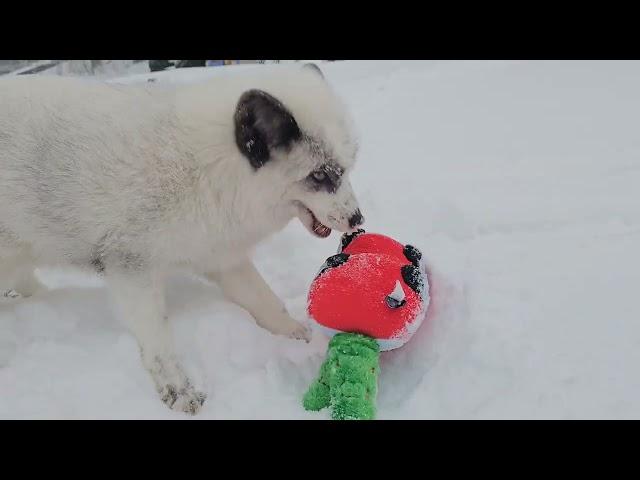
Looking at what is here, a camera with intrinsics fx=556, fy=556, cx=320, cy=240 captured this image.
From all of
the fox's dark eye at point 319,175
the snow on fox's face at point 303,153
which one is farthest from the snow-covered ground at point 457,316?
the fox's dark eye at point 319,175

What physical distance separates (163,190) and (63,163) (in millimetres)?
429

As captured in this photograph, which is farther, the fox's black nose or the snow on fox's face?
the fox's black nose

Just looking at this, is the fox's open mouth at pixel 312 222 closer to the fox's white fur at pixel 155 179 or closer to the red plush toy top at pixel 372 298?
the fox's white fur at pixel 155 179

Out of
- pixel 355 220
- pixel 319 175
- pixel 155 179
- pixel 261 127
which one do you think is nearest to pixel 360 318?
pixel 355 220

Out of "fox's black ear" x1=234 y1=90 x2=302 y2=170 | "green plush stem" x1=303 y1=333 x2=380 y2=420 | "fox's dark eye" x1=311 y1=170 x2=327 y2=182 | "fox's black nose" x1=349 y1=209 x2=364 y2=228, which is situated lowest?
"green plush stem" x1=303 y1=333 x2=380 y2=420

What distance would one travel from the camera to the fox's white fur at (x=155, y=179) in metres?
2.21

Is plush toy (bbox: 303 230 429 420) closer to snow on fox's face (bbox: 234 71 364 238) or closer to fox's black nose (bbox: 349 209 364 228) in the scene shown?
fox's black nose (bbox: 349 209 364 228)

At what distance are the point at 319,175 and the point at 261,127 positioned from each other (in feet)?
1.00

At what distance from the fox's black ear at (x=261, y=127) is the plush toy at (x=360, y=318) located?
54 centimetres

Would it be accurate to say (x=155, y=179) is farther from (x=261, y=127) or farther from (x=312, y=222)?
(x=312, y=222)

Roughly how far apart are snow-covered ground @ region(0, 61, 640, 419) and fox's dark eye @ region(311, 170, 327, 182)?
76 cm

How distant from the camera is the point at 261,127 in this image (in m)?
2.10

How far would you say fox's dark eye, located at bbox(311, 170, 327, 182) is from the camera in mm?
2229

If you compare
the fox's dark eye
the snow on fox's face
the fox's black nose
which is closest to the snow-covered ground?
the fox's black nose
